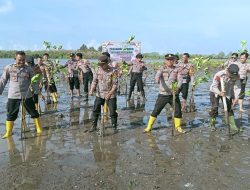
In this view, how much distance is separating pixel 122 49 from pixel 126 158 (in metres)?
8.91

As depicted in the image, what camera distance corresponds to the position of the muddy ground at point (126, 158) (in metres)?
5.94

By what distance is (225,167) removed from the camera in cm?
672

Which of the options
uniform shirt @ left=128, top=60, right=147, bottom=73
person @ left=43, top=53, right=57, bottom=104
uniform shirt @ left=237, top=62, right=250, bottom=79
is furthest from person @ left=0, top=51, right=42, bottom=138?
uniform shirt @ left=237, top=62, right=250, bottom=79

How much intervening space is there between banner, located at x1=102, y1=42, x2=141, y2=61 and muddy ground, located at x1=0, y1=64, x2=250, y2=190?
17.3 feet

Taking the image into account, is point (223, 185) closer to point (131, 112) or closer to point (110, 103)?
point (110, 103)

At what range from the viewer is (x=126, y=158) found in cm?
721

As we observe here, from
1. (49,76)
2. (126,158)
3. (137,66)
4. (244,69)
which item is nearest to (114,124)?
(126,158)

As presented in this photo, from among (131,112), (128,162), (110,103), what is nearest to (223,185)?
(128,162)

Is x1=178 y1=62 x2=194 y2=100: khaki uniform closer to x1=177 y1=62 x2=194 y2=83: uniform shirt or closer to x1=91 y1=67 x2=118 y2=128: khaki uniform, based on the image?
x1=177 y1=62 x2=194 y2=83: uniform shirt

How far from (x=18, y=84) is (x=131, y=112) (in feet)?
16.1

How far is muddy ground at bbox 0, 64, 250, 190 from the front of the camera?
5.94 meters

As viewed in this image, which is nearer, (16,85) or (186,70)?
(16,85)

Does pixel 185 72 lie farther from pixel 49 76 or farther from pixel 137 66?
pixel 49 76

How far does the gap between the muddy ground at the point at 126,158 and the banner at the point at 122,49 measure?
5267 millimetres
